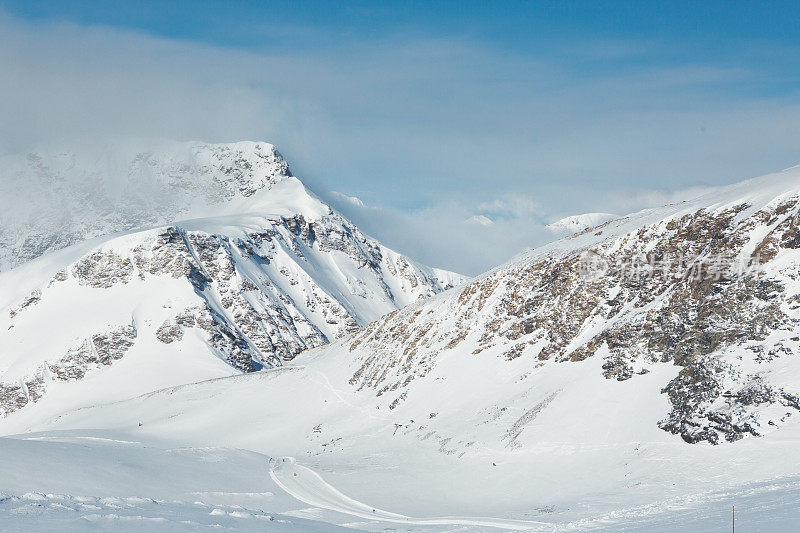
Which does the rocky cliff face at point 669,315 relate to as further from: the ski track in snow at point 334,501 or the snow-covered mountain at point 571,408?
the ski track in snow at point 334,501

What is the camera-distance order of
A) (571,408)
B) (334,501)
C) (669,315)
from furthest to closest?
(669,315), (571,408), (334,501)

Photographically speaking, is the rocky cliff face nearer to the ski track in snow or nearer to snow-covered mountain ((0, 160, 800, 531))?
snow-covered mountain ((0, 160, 800, 531))

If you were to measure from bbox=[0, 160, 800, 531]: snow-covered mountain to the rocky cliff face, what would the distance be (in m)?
0.15

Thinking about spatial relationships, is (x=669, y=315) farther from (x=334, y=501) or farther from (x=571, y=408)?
(x=334, y=501)

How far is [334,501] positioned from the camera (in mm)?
36656

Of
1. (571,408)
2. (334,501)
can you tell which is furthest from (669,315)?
(334,501)

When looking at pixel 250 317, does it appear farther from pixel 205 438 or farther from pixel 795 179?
pixel 795 179

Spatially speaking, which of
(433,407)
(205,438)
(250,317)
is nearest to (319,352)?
(205,438)

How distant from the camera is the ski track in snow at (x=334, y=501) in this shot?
1116 inches

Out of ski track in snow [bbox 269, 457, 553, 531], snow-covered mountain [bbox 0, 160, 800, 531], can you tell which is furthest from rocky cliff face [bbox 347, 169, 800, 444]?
ski track in snow [bbox 269, 457, 553, 531]

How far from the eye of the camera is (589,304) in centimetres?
5531

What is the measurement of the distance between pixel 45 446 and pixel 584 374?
117ft

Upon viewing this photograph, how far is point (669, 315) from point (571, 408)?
10.6 m

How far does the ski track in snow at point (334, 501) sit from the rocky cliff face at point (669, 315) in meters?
13.6
